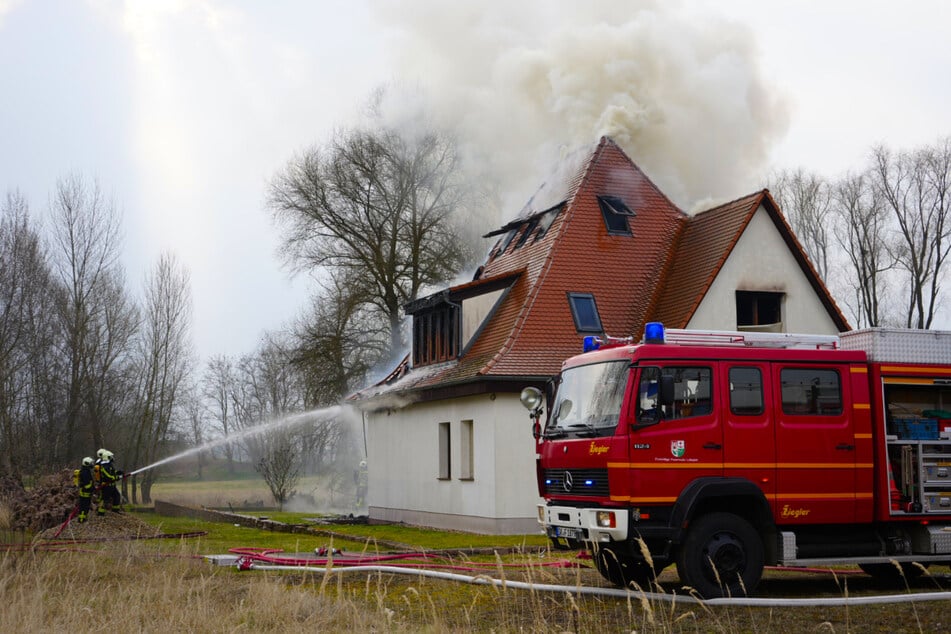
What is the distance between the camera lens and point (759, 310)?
24016mm

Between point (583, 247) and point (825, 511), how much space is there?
508 inches

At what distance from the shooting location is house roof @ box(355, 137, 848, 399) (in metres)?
22.1

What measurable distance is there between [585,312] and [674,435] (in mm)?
11819

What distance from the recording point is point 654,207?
2598 cm

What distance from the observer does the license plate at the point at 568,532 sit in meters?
11.5

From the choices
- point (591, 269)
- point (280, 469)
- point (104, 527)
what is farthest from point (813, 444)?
point (280, 469)

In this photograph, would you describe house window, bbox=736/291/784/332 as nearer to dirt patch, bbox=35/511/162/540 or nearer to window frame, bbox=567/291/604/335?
window frame, bbox=567/291/604/335

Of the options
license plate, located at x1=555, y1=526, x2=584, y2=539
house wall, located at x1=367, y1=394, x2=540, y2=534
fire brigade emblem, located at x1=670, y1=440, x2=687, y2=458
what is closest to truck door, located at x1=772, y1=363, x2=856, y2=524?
fire brigade emblem, located at x1=670, y1=440, x2=687, y2=458

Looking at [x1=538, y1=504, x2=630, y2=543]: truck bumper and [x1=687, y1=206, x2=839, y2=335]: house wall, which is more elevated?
[x1=687, y1=206, x2=839, y2=335]: house wall

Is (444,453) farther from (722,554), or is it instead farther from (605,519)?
(722,554)

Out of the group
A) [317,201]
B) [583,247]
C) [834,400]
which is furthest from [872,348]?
[317,201]

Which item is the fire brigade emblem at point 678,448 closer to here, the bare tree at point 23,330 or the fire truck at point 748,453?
the fire truck at point 748,453

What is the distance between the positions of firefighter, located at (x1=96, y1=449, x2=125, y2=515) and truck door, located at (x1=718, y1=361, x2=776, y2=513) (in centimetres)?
1524

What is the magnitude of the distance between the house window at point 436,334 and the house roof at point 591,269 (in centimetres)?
30
